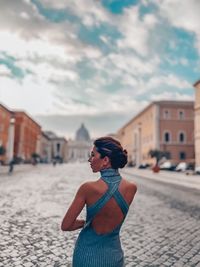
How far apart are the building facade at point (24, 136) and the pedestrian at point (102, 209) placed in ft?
247

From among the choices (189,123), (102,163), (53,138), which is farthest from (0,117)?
(53,138)

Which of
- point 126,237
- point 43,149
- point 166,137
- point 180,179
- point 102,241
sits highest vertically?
point 166,137

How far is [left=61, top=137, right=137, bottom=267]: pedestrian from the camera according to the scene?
2217 mm

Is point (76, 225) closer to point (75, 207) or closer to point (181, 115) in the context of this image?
point (75, 207)

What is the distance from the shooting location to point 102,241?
2256 millimetres

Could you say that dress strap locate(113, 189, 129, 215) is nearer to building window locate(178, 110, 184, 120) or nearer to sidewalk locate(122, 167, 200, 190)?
sidewalk locate(122, 167, 200, 190)

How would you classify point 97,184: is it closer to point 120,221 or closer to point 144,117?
point 120,221

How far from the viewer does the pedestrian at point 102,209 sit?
2217 millimetres

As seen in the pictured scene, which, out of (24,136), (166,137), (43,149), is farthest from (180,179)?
(43,149)

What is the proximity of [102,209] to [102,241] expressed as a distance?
0.73 ft

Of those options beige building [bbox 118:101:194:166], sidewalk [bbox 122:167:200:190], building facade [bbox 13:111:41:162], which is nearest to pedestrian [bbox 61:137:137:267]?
sidewalk [bbox 122:167:200:190]

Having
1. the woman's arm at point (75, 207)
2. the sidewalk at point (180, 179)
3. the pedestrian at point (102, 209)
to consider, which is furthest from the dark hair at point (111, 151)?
the sidewalk at point (180, 179)

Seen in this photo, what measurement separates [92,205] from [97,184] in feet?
0.47

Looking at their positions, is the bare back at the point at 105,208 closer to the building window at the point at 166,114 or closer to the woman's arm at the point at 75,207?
the woman's arm at the point at 75,207
